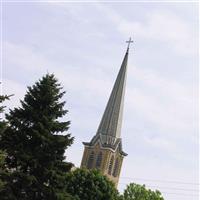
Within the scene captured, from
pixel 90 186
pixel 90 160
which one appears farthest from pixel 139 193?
pixel 90 160

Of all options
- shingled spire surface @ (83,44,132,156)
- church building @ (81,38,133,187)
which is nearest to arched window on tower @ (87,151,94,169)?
church building @ (81,38,133,187)

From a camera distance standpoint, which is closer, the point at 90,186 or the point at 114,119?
the point at 90,186

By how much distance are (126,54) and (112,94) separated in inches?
309

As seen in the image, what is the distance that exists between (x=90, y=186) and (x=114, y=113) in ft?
155

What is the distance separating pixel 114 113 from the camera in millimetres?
99875

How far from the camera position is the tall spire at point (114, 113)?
327 ft

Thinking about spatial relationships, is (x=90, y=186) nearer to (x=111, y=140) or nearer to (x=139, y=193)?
(x=139, y=193)

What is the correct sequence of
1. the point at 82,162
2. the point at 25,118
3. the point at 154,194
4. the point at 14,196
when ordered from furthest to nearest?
1. the point at 82,162
2. the point at 154,194
3. the point at 25,118
4. the point at 14,196

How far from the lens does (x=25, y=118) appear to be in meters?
32.1

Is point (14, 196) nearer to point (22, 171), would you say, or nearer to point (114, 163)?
point (22, 171)

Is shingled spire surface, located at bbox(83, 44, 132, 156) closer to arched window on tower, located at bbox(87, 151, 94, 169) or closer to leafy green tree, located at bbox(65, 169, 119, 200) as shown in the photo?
arched window on tower, located at bbox(87, 151, 94, 169)

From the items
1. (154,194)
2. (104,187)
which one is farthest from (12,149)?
(154,194)

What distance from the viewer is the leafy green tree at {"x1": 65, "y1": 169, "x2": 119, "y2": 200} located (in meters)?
52.1

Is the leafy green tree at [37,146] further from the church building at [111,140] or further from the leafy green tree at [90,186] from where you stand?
the church building at [111,140]
